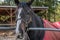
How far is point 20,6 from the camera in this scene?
336 centimetres

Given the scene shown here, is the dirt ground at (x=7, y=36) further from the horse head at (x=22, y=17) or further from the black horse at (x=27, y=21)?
the horse head at (x=22, y=17)

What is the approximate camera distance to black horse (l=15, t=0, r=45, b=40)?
3141 millimetres

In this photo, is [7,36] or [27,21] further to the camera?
[7,36]

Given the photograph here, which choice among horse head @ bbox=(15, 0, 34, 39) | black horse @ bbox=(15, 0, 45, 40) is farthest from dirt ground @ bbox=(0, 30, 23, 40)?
horse head @ bbox=(15, 0, 34, 39)

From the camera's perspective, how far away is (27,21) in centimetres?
325

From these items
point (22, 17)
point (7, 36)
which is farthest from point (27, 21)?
point (7, 36)

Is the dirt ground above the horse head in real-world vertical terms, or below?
below

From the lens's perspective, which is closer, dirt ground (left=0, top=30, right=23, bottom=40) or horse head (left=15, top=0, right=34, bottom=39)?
horse head (left=15, top=0, right=34, bottom=39)

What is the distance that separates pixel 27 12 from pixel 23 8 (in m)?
0.08

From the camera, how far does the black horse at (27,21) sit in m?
3.14

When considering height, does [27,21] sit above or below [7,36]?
above

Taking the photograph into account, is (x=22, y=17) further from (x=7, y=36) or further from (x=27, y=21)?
(x=7, y=36)

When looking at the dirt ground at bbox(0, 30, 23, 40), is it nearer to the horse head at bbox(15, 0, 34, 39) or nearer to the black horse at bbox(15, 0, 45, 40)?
the black horse at bbox(15, 0, 45, 40)

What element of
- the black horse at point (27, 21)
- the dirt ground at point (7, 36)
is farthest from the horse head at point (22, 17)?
the dirt ground at point (7, 36)
